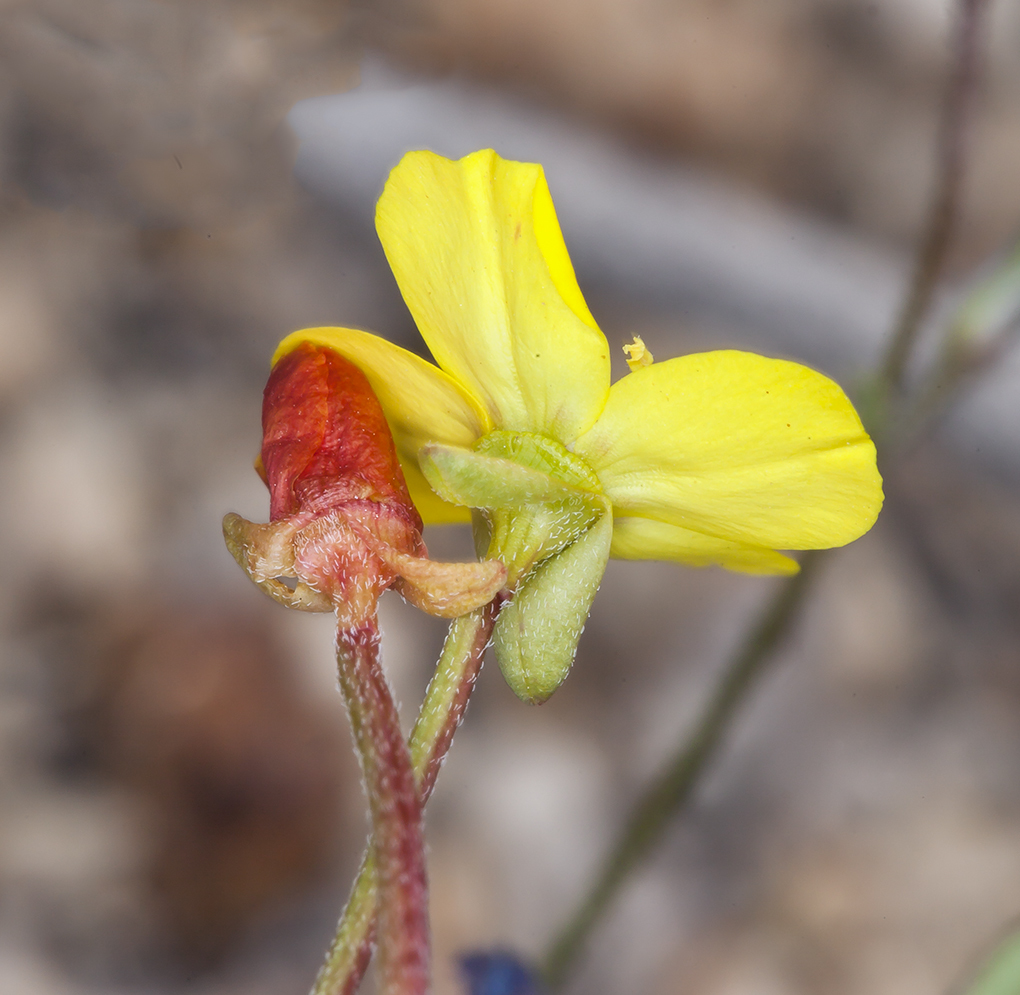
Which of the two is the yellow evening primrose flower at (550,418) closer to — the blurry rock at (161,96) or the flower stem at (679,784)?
the flower stem at (679,784)

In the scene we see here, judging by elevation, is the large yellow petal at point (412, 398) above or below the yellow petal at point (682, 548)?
above

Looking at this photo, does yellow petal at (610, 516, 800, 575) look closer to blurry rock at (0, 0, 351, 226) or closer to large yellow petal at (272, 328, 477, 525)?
large yellow petal at (272, 328, 477, 525)

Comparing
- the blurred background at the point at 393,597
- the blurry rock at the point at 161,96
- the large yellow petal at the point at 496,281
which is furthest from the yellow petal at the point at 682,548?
the blurry rock at the point at 161,96

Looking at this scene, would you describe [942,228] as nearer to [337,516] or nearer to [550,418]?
[550,418]

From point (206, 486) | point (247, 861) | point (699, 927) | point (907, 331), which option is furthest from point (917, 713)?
point (206, 486)

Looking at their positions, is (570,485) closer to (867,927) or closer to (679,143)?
(867,927)

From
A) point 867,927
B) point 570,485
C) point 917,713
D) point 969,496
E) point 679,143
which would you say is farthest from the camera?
point 679,143
